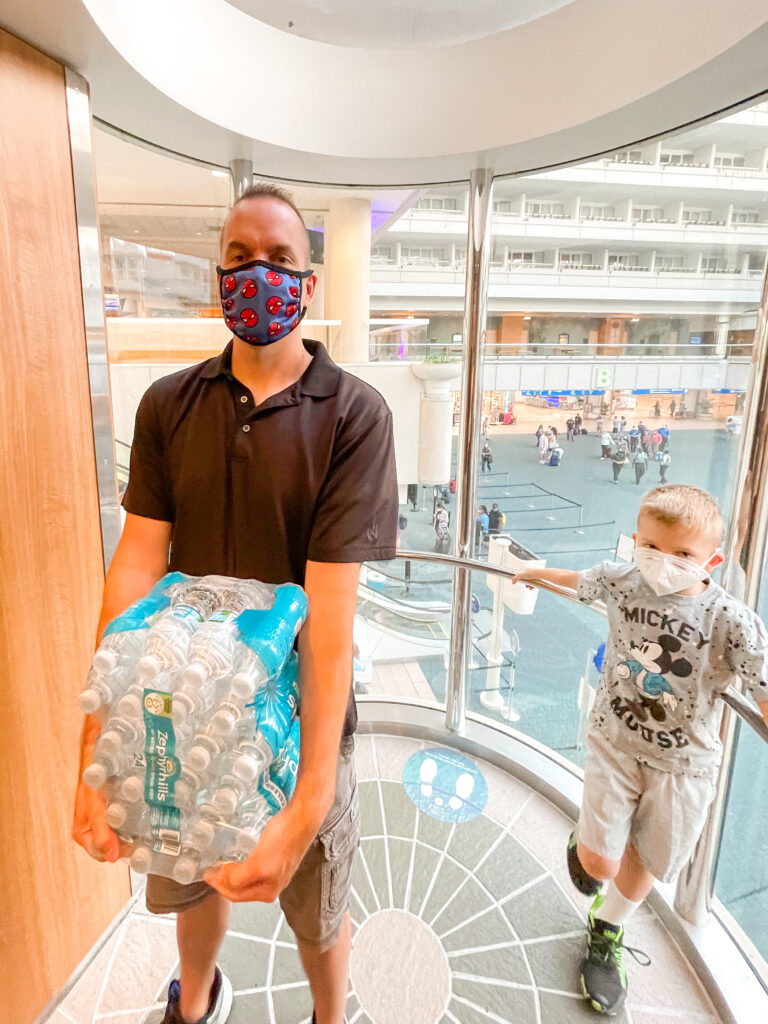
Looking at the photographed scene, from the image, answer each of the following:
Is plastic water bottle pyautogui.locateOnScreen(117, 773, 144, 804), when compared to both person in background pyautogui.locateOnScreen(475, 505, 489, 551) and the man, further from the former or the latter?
person in background pyautogui.locateOnScreen(475, 505, 489, 551)

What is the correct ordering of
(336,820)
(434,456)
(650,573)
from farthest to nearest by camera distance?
(434,456) → (650,573) → (336,820)

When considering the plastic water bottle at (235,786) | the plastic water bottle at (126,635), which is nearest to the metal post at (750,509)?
the plastic water bottle at (235,786)

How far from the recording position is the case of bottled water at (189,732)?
0.78 metres

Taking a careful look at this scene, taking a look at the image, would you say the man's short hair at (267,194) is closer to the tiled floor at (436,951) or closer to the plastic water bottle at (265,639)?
the plastic water bottle at (265,639)

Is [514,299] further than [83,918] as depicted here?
Yes

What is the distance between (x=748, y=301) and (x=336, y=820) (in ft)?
5.33

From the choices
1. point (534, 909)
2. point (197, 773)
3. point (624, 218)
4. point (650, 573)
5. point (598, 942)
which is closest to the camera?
point (197, 773)

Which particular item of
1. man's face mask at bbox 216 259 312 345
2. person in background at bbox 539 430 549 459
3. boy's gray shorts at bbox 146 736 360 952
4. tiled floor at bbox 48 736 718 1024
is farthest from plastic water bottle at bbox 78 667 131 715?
person in background at bbox 539 430 549 459

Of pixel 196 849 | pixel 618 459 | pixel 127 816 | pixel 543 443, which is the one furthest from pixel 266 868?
pixel 543 443

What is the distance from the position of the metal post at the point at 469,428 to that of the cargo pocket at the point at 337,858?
4.16ft

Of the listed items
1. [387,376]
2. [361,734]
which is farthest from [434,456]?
[361,734]

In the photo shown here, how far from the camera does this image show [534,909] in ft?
5.80

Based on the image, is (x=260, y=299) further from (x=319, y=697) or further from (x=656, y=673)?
(x=656, y=673)

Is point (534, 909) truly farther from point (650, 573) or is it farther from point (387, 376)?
point (387, 376)
